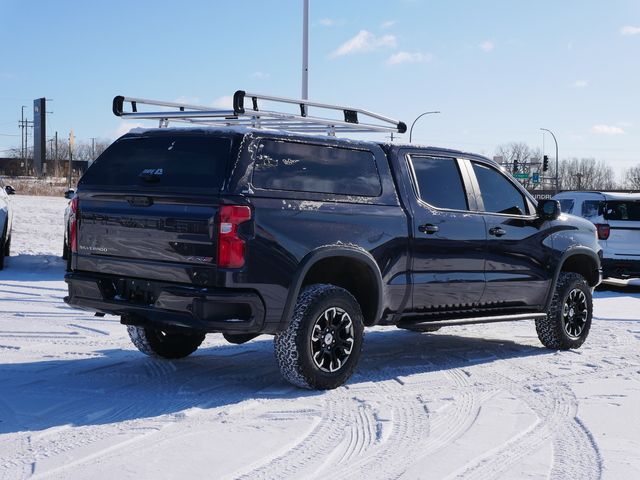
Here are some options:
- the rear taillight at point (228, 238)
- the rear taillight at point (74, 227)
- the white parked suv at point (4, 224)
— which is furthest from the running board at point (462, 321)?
the white parked suv at point (4, 224)

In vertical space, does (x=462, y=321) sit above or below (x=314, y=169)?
below

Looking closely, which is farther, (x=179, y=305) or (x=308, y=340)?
(x=308, y=340)

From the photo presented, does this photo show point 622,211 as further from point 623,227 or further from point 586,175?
point 586,175

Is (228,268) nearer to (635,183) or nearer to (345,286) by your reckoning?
(345,286)

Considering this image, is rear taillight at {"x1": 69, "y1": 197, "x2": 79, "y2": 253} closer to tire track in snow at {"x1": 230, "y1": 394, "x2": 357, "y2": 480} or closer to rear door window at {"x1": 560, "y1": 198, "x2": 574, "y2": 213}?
tire track in snow at {"x1": 230, "y1": 394, "x2": 357, "y2": 480}

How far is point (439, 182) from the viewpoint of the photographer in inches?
303

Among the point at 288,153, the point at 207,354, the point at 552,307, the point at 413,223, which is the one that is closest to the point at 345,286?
the point at 413,223

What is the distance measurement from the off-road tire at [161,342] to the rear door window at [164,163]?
1.38 metres

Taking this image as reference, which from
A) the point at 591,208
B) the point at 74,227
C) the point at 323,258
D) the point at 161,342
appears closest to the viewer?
the point at 323,258

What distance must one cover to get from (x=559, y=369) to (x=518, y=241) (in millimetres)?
1200

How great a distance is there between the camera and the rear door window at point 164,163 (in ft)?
20.4

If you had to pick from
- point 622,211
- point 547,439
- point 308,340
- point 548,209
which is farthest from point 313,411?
point 622,211

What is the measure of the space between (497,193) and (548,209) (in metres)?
0.56

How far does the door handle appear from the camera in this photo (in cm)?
727
